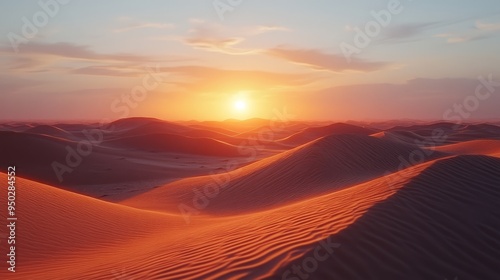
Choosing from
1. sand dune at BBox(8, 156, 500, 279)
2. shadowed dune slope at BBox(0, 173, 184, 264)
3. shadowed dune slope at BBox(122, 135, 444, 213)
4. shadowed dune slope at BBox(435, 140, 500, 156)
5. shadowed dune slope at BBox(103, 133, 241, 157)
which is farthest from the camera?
shadowed dune slope at BBox(103, 133, 241, 157)

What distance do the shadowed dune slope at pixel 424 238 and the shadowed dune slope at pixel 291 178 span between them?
19.7 feet

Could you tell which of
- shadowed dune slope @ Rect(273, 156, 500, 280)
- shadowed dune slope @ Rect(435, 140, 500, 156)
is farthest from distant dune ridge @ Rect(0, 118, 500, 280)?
shadowed dune slope @ Rect(435, 140, 500, 156)

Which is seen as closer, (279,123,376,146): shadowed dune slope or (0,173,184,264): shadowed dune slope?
(0,173,184,264): shadowed dune slope

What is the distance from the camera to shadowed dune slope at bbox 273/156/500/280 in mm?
4875

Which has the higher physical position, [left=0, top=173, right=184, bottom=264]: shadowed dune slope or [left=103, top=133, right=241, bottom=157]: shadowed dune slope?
[left=103, top=133, right=241, bottom=157]: shadowed dune slope

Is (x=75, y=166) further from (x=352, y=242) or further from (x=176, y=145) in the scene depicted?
(x=352, y=242)

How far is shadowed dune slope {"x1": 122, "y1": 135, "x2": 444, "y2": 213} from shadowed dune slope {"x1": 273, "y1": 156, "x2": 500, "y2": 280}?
6013 mm

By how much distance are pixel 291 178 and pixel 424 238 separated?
10213 mm

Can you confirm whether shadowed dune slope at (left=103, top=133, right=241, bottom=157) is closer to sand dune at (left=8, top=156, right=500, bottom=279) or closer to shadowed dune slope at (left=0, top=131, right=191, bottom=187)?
shadowed dune slope at (left=0, top=131, right=191, bottom=187)

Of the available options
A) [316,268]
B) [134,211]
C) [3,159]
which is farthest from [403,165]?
[3,159]

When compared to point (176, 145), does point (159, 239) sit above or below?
below

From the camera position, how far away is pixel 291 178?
15789 millimetres

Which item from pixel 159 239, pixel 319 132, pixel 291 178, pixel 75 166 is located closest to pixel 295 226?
pixel 159 239

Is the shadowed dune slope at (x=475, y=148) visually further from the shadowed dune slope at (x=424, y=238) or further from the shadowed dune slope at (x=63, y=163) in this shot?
the shadowed dune slope at (x=424, y=238)
